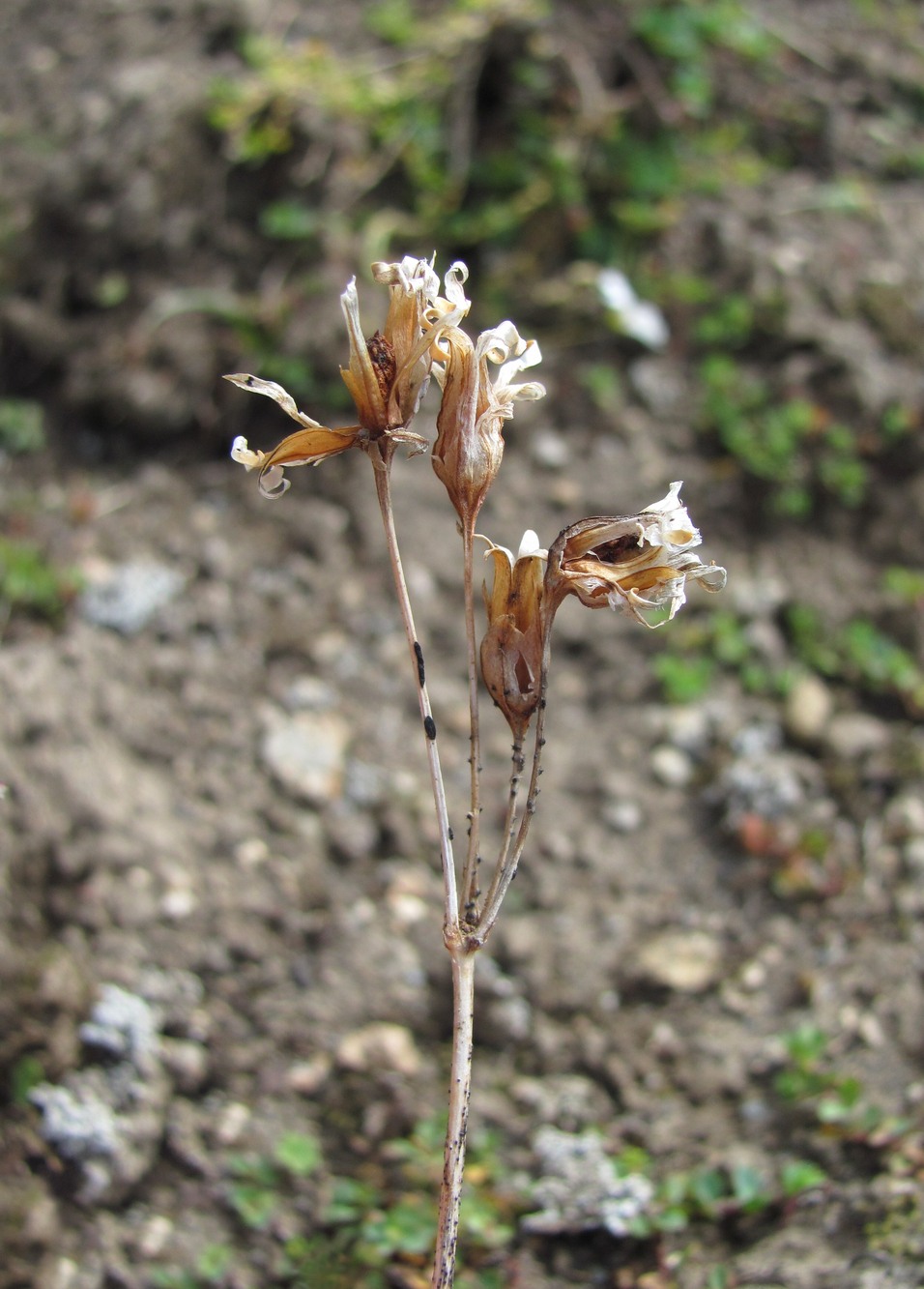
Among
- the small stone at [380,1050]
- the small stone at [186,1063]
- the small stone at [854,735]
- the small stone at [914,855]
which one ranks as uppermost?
the small stone at [854,735]

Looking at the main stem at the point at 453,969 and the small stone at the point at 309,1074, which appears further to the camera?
the small stone at the point at 309,1074

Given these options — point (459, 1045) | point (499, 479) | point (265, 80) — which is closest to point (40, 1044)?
point (459, 1045)

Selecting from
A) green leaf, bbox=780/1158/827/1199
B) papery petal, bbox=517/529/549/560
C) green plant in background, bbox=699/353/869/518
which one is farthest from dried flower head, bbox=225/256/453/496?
green plant in background, bbox=699/353/869/518

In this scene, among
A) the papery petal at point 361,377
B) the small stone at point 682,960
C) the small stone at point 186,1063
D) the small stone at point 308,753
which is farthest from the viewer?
the small stone at point 308,753

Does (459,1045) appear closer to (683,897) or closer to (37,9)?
(683,897)

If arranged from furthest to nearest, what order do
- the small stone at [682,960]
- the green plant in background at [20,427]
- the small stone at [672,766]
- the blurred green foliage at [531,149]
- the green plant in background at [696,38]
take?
the green plant in background at [696,38], the blurred green foliage at [531,149], the green plant in background at [20,427], the small stone at [672,766], the small stone at [682,960]

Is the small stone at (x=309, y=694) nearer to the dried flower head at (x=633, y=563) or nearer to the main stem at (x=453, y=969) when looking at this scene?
the main stem at (x=453, y=969)

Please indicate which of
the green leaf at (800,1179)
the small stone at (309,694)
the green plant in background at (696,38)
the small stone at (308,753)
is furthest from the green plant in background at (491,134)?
the green leaf at (800,1179)
